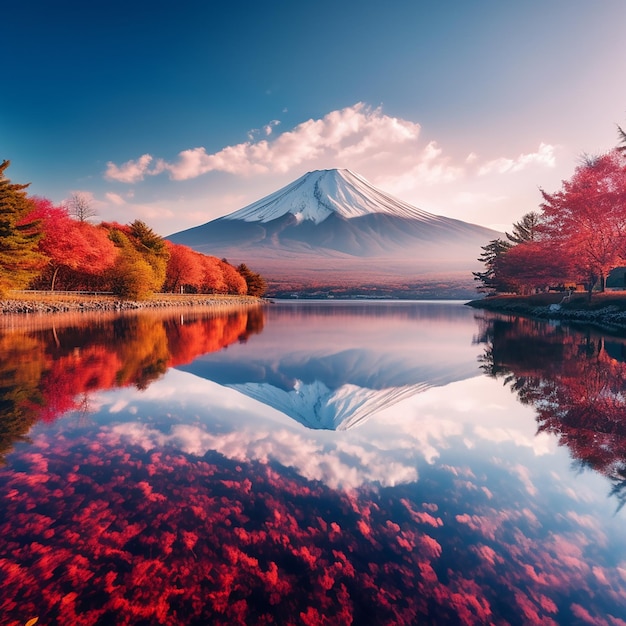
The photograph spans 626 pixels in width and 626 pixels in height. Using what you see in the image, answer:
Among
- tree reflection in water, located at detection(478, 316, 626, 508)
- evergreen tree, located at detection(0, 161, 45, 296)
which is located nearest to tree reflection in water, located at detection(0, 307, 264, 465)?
tree reflection in water, located at detection(478, 316, 626, 508)

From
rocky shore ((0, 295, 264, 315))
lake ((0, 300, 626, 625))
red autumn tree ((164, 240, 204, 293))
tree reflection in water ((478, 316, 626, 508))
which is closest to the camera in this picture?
lake ((0, 300, 626, 625))

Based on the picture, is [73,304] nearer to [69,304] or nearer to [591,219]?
[69,304]

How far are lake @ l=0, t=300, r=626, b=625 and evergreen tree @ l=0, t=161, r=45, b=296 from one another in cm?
2869

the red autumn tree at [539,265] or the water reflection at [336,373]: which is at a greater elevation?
the red autumn tree at [539,265]

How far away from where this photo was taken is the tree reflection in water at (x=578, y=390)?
592 centimetres

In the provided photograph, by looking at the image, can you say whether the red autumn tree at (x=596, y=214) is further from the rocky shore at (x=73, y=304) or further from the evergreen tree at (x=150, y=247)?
the evergreen tree at (x=150, y=247)

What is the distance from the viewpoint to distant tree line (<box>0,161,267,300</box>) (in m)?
32.9

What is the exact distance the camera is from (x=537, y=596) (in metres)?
3.11

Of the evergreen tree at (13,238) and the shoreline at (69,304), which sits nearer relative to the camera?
the evergreen tree at (13,238)

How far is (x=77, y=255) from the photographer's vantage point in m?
44.4

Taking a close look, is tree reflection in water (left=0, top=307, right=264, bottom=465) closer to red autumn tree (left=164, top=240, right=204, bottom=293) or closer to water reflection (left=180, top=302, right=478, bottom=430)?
water reflection (left=180, top=302, right=478, bottom=430)

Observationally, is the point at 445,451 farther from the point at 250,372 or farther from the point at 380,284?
the point at 380,284

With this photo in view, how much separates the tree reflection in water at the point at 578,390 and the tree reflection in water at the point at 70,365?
9.16m

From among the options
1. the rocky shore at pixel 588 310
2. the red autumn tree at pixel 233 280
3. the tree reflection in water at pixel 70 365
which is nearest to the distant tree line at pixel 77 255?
the red autumn tree at pixel 233 280
